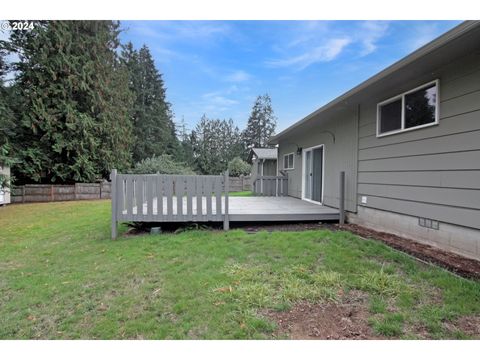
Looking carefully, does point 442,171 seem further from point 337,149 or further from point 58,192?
point 58,192

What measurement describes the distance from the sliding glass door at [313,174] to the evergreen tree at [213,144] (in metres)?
22.3

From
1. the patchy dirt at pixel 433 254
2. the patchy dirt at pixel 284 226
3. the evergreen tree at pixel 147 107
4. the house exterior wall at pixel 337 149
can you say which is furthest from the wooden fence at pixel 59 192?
the patchy dirt at pixel 433 254

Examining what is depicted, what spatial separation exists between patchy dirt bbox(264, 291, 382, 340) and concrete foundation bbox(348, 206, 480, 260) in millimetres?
1951

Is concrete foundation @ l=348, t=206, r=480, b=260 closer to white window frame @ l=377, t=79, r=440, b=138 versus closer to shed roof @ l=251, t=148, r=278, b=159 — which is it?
white window frame @ l=377, t=79, r=440, b=138

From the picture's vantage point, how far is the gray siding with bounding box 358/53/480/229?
3.34 meters

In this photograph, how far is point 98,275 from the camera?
324cm

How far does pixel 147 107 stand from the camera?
26.3 metres

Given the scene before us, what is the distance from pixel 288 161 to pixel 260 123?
2754cm

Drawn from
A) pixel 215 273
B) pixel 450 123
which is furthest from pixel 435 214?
pixel 215 273

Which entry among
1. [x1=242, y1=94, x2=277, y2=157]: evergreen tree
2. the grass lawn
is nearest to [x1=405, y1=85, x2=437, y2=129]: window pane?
the grass lawn

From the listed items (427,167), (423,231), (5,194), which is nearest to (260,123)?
(5,194)

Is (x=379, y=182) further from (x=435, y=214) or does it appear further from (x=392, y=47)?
(x=392, y=47)

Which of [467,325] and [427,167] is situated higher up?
[427,167]
